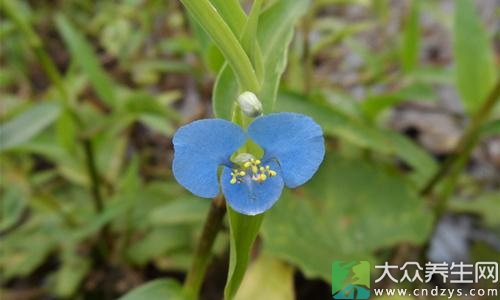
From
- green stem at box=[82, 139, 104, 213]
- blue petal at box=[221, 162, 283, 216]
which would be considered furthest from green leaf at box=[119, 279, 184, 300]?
green stem at box=[82, 139, 104, 213]

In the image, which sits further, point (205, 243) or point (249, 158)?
point (205, 243)

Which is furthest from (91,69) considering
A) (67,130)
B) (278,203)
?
(278,203)

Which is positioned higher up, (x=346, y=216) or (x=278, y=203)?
(x=278, y=203)

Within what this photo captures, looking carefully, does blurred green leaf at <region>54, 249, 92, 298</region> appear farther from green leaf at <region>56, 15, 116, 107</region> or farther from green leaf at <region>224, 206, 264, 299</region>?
green leaf at <region>224, 206, 264, 299</region>

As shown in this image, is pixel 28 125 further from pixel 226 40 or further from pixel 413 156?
pixel 413 156

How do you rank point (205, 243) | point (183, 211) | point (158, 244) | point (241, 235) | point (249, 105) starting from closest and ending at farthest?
point (249, 105), point (241, 235), point (205, 243), point (183, 211), point (158, 244)

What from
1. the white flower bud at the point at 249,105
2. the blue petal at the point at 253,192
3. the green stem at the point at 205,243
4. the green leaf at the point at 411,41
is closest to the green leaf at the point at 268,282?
the green stem at the point at 205,243

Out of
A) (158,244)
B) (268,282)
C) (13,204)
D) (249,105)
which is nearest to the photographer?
(249,105)
